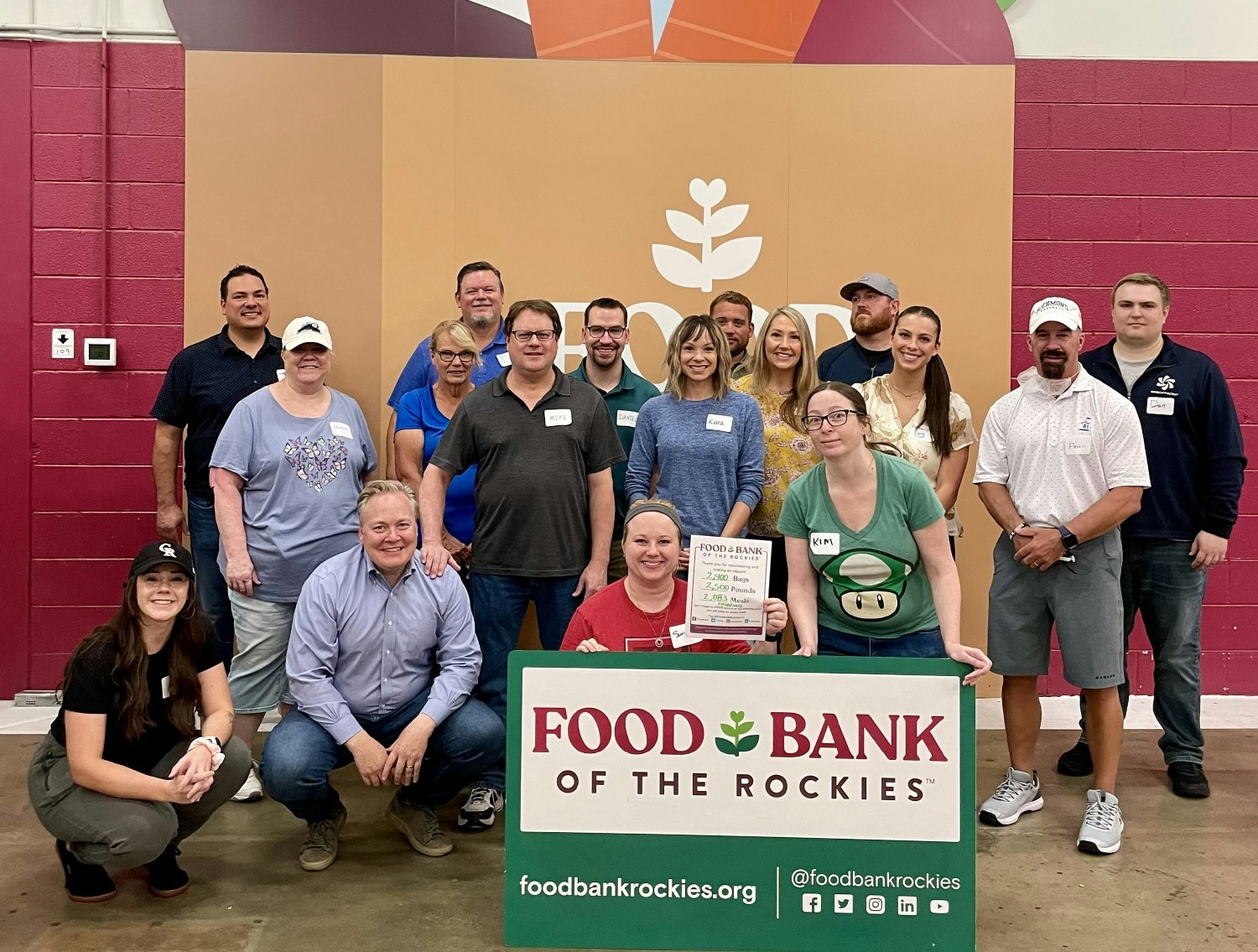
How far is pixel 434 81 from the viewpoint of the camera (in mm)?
4465

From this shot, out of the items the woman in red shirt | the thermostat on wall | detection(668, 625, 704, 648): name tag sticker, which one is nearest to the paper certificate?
detection(668, 625, 704, 648): name tag sticker

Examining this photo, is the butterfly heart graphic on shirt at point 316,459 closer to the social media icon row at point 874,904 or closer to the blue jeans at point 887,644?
the blue jeans at point 887,644

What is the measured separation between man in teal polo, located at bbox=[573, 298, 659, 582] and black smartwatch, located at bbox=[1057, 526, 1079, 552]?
143cm

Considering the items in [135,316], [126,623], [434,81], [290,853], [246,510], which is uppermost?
[434,81]

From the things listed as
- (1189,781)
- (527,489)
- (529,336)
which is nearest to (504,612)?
(527,489)

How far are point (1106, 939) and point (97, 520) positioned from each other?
161 inches

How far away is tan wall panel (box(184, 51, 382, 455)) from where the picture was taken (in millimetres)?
4438

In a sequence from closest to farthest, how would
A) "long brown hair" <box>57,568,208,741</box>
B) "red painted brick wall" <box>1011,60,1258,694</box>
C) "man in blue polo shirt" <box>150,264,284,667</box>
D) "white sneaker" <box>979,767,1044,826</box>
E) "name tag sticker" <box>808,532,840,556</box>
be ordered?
"long brown hair" <box>57,568,208,741</box> → "name tag sticker" <box>808,532,840,556</box> → "white sneaker" <box>979,767,1044,826</box> → "man in blue polo shirt" <box>150,264,284,667</box> → "red painted brick wall" <box>1011,60,1258,694</box>

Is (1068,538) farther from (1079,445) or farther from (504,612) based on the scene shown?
(504,612)

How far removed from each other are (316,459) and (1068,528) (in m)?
2.37

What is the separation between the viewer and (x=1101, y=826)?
10.3 ft

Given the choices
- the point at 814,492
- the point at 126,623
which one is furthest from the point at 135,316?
the point at 814,492

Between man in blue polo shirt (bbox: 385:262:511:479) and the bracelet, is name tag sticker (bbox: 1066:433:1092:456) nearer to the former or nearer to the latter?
man in blue polo shirt (bbox: 385:262:511:479)

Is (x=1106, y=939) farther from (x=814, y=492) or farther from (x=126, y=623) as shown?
(x=126, y=623)
